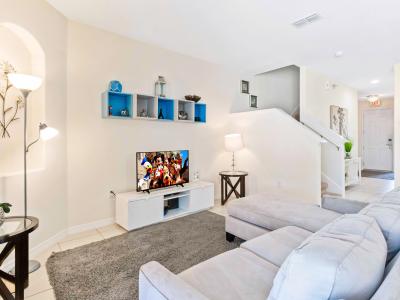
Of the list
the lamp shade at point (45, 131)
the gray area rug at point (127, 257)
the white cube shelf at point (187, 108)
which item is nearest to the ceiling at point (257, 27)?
the white cube shelf at point (187, 108)

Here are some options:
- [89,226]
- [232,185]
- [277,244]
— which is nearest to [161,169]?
Answer: [89,226]

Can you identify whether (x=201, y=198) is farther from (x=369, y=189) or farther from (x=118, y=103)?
(x=369, y=189)

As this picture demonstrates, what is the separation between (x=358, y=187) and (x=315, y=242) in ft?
18.9

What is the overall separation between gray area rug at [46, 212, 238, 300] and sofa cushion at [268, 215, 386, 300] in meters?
1.38

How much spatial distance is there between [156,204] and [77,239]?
3.32ft

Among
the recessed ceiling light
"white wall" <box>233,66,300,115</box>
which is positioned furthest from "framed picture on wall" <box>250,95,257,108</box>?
the recessed ceiling light

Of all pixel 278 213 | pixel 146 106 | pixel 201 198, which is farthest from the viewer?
pixel 201 198

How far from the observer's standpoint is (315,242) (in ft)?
2.86

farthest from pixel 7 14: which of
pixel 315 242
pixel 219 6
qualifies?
pixel 315 242

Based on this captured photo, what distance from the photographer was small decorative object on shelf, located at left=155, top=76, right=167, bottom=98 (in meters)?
3.68

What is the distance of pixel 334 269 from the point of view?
0.72 m

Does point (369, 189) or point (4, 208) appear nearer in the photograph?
point (4, 208)

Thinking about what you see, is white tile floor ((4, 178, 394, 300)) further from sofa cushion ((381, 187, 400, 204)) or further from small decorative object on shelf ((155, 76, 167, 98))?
small decorative object on shelf ((155, 76, 167, 98))

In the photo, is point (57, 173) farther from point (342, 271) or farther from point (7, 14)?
point (342, 271)
